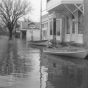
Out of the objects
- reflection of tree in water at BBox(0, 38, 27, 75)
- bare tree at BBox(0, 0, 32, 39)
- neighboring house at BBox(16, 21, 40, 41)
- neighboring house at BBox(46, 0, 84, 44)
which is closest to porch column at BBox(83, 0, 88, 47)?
neighboring house at BBox(46, 0, 84, 44)

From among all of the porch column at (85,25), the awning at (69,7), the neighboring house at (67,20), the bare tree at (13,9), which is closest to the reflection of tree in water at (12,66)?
the porch column at (85,25)

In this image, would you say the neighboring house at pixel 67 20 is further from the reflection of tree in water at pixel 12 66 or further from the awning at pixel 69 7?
the reflection of tree in water at pixel 12 66

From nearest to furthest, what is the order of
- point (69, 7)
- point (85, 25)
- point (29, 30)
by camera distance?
point (85, 25) < point (69, 7) < point (29, 30)

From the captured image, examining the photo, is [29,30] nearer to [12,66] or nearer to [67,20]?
[67,20]

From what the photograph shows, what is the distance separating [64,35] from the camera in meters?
25.6

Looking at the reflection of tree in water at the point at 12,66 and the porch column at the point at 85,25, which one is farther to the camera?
the porch column at the point at 85,25

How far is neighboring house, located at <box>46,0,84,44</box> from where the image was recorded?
63.9ft

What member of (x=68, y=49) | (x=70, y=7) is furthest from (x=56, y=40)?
(x=68, y=49)

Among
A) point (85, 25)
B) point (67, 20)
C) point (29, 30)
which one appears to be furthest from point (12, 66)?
point (29, 30)

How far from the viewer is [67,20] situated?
82.1 feet

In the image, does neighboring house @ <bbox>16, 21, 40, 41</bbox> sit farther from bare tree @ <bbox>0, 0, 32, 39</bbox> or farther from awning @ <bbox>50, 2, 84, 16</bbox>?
awning @ <bbox>50, 2, 84, 16</bbox>

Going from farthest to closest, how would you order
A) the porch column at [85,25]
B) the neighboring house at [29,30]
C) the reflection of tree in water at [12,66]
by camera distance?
the neighboring house at [29,30] → the porch column at [85,25] → the reflection of tree in water at [12,66]

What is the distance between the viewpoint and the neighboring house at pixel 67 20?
63.9 feet

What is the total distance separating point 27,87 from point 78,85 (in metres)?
1.70
